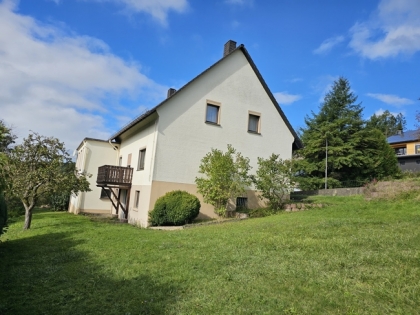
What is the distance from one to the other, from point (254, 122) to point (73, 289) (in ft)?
48.8

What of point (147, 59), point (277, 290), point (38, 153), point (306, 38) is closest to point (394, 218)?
point (277, 290)

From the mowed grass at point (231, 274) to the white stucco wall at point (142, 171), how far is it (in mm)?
6530

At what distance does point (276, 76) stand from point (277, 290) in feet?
58.3

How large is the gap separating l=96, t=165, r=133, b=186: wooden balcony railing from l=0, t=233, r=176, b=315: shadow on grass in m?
9.93

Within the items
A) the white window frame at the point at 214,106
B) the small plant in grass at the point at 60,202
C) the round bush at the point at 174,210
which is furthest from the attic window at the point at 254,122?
the small plant in grass at the point at 60,202

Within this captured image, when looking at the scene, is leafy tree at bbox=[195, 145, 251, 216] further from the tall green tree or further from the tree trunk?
the tall green tree

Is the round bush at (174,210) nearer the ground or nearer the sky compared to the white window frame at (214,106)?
nearer the ground

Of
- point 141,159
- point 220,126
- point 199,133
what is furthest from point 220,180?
point 141,159

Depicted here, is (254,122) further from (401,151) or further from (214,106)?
(401,151)

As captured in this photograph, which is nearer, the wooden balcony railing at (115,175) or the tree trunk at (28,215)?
the tree trunk at (28,215)

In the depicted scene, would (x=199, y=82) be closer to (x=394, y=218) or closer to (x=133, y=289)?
(x=394, y=218)

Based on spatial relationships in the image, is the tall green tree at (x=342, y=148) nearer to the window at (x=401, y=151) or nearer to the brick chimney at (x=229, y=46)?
the brick chimney at (x=229, y=46)

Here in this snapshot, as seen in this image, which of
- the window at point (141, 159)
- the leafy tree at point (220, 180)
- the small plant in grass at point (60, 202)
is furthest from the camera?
the small plant in grass at point (60, 202)

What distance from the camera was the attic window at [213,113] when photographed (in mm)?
16406
